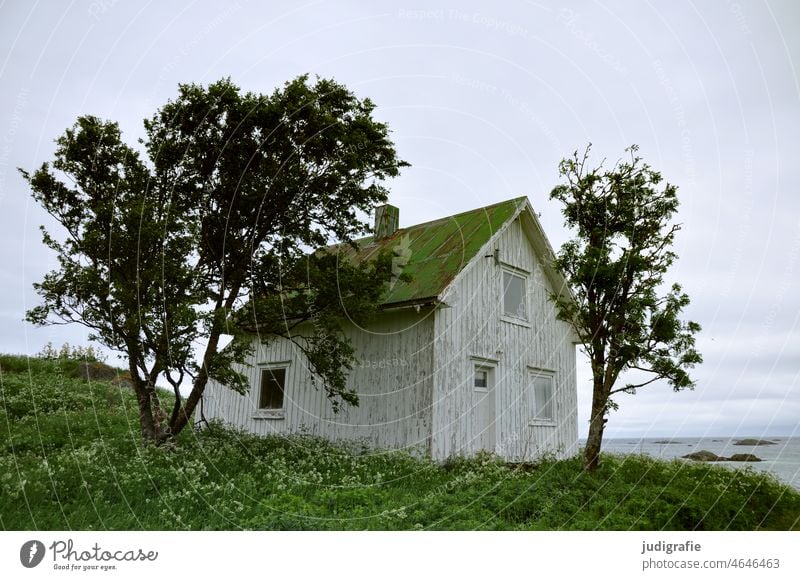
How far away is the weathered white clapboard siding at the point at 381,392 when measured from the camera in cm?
1173

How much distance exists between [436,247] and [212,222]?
18.3 ft

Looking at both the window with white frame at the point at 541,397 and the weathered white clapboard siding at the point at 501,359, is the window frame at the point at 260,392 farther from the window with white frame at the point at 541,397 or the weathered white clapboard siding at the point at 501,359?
the window with white frame at the point at 541,397

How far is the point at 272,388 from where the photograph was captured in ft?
49.9

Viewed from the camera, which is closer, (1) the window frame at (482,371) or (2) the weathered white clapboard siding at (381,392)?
(2) the weathered white clapboard siding at (381,392)

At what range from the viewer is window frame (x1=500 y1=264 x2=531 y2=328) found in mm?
13633

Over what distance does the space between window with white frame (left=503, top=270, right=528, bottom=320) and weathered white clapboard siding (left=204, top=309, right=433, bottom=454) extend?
2.88 metres

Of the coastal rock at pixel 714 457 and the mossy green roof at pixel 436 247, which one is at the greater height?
the mossy green roof at pixel 436 247

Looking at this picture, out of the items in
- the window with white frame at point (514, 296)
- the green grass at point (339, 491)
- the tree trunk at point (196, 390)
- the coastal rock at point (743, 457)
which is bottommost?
the green grass at point (339, 491)

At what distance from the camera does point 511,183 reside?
425 inches

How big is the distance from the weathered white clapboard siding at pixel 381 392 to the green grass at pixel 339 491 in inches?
32.3

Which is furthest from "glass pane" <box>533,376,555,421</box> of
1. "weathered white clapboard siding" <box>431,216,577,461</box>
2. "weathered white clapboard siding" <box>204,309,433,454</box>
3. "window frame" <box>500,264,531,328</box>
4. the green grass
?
"weathered white clapboard siding" <box>204,309,433,454</box>

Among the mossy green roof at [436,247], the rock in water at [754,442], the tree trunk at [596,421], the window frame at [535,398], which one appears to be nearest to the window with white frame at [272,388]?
the mossy green roof at [436,247]

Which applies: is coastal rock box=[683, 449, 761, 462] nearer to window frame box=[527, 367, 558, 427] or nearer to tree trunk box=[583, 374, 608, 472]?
tree trunk box=[583, 374, 608, 472]
